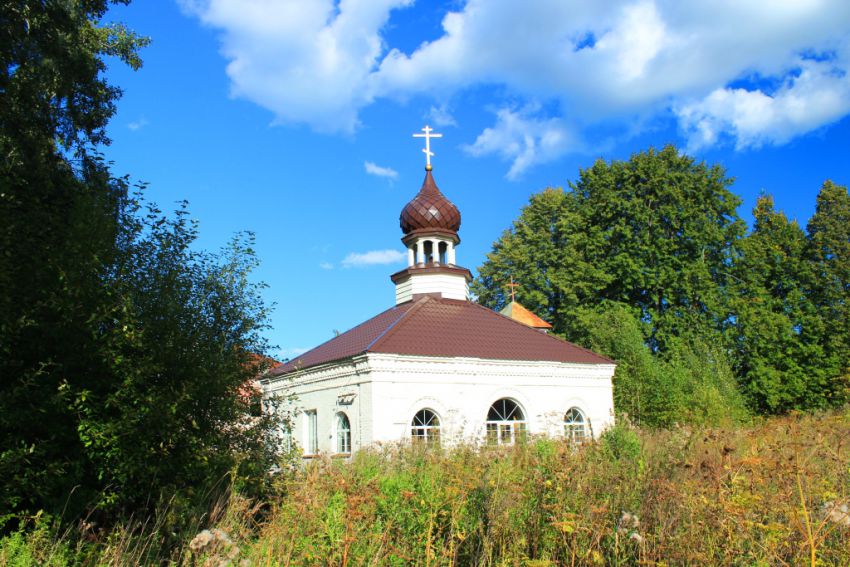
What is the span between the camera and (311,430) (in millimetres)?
21203

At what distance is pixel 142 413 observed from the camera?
23.4ft

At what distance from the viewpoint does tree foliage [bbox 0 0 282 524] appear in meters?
7.02

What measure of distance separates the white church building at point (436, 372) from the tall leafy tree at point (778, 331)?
40.4 feet

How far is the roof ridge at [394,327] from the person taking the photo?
18500mm

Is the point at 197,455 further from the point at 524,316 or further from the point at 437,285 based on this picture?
the point at 524,316

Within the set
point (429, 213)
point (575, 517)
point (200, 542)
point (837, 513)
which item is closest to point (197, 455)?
point (200, 542)

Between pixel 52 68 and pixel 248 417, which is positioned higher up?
pixel 52 68

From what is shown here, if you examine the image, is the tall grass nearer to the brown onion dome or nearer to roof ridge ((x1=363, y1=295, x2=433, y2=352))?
roof ridge ((x1=363, y1=295, x2=433, y2=352))

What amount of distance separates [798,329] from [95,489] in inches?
1268

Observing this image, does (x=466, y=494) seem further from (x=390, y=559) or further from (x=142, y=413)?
(x=142, y=413)

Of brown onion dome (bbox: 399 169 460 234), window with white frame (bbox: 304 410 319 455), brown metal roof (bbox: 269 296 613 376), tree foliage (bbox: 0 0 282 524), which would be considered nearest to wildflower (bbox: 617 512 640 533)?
tree foliage (bbox: 0 0 282 524)

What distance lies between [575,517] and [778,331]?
99.0 ft

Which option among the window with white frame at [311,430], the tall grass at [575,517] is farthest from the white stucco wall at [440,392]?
the tall grass at [575,517]

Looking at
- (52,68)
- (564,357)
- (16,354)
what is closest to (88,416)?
(16,354)
